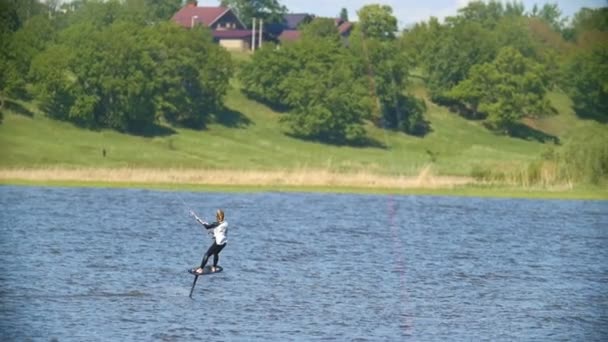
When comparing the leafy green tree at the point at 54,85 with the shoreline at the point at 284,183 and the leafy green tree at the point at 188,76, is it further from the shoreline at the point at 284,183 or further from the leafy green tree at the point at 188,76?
the shoreline at the point at 284,183

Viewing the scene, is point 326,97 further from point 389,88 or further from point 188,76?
point 188,76

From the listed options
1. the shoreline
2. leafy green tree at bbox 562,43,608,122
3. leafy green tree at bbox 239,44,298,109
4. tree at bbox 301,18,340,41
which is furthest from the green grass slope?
tree at bbox 301,18,340,41

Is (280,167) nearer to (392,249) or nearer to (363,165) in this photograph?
(363,165)

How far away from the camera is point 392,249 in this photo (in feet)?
208

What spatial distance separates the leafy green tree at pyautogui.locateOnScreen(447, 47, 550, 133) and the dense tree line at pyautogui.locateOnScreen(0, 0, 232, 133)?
2812cm

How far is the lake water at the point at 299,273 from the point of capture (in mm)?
38875

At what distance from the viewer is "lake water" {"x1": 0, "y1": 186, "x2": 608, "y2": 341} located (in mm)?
38875

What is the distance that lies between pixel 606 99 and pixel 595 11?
63.7 feet

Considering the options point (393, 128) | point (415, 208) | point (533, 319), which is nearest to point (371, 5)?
point (393, 128)

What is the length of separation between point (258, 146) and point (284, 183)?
1614 inches

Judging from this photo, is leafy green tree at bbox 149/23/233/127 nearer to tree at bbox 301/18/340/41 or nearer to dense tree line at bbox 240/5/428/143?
dense tree line at bbox 240/5/428/143

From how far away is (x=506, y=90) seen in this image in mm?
152875

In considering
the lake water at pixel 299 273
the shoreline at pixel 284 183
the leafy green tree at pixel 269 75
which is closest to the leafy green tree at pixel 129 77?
the leafy green tree at pixel 269 75

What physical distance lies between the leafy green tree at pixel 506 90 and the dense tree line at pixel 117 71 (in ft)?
92.3
